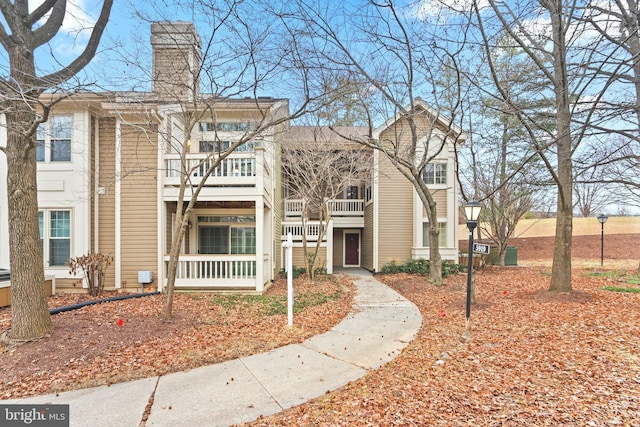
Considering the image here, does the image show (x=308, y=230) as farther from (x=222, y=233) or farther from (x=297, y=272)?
(x=222, y=233)

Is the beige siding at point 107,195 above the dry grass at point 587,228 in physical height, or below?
above

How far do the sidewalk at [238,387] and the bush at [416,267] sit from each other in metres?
8.41

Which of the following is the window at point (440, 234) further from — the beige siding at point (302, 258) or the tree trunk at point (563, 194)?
the tree trunk at point (563, 194)

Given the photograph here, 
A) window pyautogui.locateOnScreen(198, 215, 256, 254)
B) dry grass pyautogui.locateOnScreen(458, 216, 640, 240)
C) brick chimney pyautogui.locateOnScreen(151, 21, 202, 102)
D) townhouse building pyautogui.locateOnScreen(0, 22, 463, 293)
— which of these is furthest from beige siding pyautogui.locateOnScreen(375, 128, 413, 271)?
dry grass pyautogui.locateOnScreen(458, 216, 640, 240)

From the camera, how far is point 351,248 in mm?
18359

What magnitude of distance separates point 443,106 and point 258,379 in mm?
9107

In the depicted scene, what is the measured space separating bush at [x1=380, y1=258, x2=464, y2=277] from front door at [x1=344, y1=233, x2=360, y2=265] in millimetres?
3947

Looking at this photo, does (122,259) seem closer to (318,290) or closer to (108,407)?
(318,290)

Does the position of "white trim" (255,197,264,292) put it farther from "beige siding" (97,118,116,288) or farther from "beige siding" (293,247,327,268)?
"beige siding" (293,247,327,268)

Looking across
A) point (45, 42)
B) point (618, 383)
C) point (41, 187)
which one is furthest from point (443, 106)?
point (41, 187)

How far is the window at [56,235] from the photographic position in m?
9.09

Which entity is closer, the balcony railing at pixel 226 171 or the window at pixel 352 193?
the balcony railing at pixel 226 171

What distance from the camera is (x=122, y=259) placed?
31.1 feet

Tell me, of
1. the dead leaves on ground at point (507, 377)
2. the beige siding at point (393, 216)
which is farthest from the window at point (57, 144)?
the beige siding at point (393, 216)
